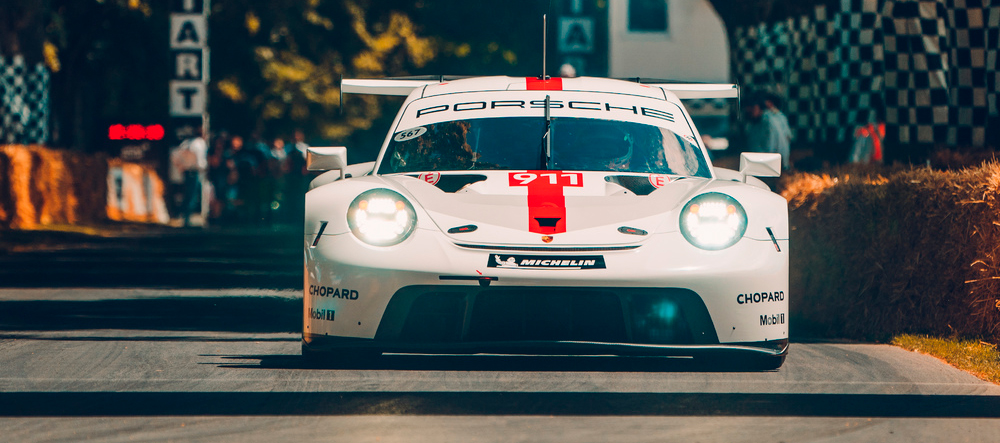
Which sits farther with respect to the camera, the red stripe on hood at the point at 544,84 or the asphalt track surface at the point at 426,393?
the red stripe on hood at the point at 544,84

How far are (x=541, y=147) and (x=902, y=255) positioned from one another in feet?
8.53

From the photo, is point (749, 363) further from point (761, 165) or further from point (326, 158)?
point (326, 158)

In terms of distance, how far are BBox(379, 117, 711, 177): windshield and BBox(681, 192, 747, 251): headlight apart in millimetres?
804

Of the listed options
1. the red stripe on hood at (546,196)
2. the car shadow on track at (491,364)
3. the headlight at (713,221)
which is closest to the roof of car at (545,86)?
the red stripe on hood at (546,196)

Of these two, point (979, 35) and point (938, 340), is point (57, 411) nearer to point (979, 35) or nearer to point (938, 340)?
point (938, 340)

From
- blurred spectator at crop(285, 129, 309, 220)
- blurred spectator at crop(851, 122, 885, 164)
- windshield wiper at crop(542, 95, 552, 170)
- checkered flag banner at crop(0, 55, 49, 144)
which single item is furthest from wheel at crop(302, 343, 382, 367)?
checkered flag banner at crop(0, 55, 49, 144)

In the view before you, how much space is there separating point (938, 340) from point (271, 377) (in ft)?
12.4

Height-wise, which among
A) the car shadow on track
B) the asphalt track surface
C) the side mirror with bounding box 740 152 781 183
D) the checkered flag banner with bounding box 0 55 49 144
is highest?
the checkered flag banner with bounding box 0 55 49 144

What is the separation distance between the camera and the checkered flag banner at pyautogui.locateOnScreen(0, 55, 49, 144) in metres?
23.6

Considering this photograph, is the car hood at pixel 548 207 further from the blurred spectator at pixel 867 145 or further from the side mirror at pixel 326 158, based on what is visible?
the blurred spectator at pixel 867 145

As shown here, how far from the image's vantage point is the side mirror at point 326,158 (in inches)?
282

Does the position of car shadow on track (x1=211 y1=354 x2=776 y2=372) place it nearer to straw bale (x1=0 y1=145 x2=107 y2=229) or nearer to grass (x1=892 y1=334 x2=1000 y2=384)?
grass (x1=892 y1=334 x2=1000 y2=384)

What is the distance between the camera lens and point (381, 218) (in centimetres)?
619

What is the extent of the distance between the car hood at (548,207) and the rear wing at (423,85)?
5.61 ft
